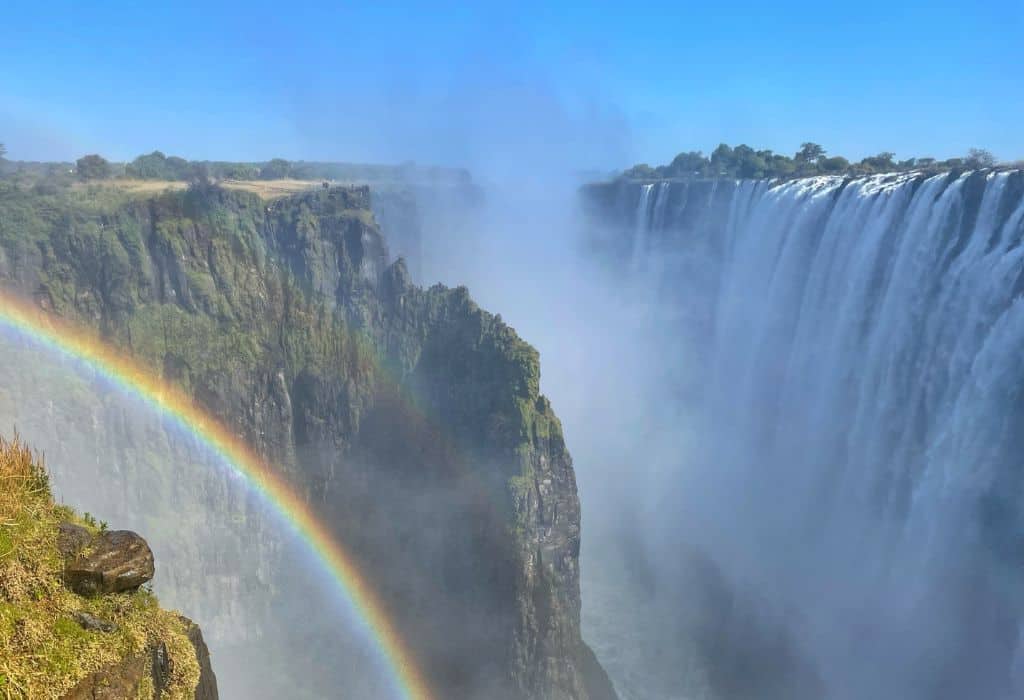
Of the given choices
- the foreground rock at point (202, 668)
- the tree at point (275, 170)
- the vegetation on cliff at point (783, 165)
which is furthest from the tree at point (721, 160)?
the foreground rock at point (202, 668)

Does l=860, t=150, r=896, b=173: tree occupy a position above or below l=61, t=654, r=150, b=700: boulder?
above

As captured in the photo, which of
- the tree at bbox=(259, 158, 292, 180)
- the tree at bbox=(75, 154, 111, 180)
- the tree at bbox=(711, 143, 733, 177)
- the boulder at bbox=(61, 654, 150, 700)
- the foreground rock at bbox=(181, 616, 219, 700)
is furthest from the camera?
the tree at bbox=(711, 143, 733, 177)

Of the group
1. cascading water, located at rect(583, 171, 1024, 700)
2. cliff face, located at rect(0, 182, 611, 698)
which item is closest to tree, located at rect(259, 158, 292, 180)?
cliff face, located at rect(0, 182, 611, 698)

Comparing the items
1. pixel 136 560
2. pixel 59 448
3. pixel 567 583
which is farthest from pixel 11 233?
pixel 136 560

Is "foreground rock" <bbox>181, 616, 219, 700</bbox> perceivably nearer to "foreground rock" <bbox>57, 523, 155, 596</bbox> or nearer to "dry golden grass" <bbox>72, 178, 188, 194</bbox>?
"foreground rock" <bbox>57, 523, 155, 596</bbox>

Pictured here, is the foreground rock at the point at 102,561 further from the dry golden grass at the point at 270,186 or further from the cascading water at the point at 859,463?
the dry golden grass at the point at 270,186

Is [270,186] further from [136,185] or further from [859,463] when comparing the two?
[859,463]
